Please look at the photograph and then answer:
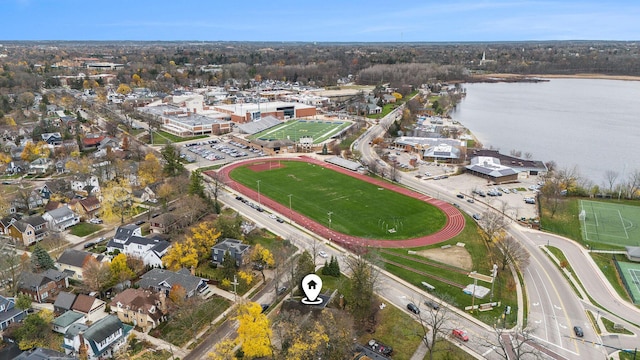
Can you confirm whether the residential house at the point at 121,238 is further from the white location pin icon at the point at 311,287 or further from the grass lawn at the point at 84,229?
the white location pin icon at the point at 311,287

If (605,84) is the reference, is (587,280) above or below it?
below

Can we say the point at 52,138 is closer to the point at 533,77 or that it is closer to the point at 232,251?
the point at 232,251

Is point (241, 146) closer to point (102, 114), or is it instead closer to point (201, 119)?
point (201, 119)

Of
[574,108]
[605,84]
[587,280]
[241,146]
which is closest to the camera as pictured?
[587,280]

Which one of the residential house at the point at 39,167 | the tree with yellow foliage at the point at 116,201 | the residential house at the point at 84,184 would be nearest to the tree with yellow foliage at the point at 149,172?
the tree with yellow foliage at the point at 116,201

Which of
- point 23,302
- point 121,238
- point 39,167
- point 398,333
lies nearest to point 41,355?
point 23,302

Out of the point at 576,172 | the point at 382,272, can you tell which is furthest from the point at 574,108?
the point at 382,272

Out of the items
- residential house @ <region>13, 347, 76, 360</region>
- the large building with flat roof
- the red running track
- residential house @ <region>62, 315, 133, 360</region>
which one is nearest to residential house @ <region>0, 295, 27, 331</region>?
residential house @ <region>62, 315, 133, 360</region>
